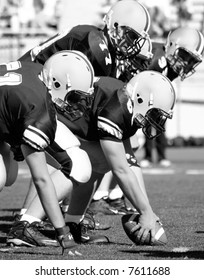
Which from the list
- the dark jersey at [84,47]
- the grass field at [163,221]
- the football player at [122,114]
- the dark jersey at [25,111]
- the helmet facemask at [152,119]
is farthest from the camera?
the dark jersey at [84,47]

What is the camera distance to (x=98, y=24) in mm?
21625

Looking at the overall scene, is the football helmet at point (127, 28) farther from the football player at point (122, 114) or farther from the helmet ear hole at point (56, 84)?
the helmet ear hole at point (56, 84)

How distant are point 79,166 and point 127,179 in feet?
1.06

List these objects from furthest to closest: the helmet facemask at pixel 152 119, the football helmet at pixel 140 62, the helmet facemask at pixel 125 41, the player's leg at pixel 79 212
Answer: the football helmet at pixel 140 62
the helmet facemask at pixel 125 41
the player's leg at pixel 79 212
the helmet facemask at pixel 152 119

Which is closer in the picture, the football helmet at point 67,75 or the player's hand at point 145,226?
the football helmet at point 67,75

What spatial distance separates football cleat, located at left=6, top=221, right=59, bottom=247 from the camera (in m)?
5.04

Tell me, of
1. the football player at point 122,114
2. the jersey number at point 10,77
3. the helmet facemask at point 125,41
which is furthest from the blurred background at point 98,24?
the jersey number at point 10,77

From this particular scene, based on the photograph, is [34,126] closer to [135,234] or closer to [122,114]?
[122,114]

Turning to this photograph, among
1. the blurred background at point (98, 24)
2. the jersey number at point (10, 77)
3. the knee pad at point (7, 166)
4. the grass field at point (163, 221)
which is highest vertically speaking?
the jersey number at point (10, 77)

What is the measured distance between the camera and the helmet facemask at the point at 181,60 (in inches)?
261

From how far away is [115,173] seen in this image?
16.3 ft

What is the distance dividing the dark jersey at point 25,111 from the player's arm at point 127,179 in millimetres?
486

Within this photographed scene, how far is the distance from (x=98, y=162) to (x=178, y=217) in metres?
1.41
